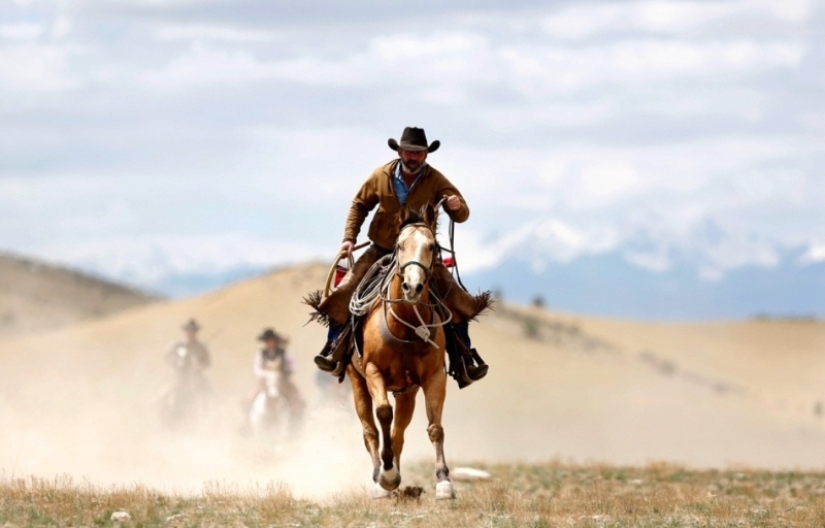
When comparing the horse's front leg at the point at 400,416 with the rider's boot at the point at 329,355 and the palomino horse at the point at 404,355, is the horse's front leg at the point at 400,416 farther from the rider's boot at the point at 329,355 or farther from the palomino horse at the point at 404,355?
the rider's boot at the point at 329,355

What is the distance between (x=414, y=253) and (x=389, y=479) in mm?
2345

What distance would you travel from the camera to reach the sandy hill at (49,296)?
8662 cm

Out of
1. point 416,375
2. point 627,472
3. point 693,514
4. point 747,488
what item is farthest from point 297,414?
point 693,514

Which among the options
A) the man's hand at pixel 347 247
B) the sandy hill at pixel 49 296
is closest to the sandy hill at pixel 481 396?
A: the man's hand at pixel 347 247

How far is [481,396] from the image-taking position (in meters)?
55.7

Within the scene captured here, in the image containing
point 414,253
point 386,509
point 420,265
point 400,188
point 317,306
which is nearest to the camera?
point 386,509

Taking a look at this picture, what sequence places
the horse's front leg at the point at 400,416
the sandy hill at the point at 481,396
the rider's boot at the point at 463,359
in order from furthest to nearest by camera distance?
the sandy hill at the point at 481,396
the rider's boot at the point at 463,359
the horse's front leg at the point at 400,416

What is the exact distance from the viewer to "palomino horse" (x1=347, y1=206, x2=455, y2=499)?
15.0 metres

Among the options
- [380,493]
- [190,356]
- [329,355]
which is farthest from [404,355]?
[190,356]

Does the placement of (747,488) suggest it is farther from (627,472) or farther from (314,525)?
(314,525)

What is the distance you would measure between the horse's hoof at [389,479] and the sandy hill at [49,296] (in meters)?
66.4

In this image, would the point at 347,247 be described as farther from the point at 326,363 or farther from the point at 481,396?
the point at 481,396

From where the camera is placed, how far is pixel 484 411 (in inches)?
2087

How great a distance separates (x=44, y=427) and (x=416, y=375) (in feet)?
54.4
